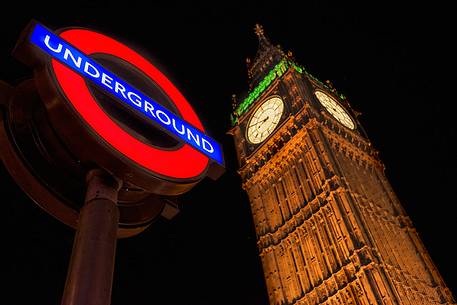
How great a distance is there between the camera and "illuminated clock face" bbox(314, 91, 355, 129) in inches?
1475

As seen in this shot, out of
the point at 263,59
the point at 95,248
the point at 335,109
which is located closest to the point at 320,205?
the point at 335,109

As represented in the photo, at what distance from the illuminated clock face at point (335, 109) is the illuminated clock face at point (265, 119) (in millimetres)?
3850

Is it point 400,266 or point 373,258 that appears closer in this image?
point 373,258

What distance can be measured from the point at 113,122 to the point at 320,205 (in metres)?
26.2

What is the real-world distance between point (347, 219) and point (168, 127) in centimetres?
2423

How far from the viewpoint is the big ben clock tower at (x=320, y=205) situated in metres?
24.9

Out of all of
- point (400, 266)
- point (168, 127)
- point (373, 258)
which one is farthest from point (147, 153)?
point (400, 266)

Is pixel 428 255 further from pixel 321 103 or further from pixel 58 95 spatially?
pixel 58 95

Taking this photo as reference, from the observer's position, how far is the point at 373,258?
79.3ft

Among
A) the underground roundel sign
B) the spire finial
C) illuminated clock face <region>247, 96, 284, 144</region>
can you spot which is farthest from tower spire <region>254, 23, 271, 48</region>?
the underground roundel sign

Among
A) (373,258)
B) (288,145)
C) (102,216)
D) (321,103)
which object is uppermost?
(321,103)

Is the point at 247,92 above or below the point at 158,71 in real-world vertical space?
above

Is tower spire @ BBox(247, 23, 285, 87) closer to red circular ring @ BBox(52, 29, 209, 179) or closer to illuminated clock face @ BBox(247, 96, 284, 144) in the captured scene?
illuminated clock face @ BBox(247, 96, 284, 144)

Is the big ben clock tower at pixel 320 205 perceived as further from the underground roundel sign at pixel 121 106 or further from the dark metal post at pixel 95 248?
the dark metal post at pixel 95 248
